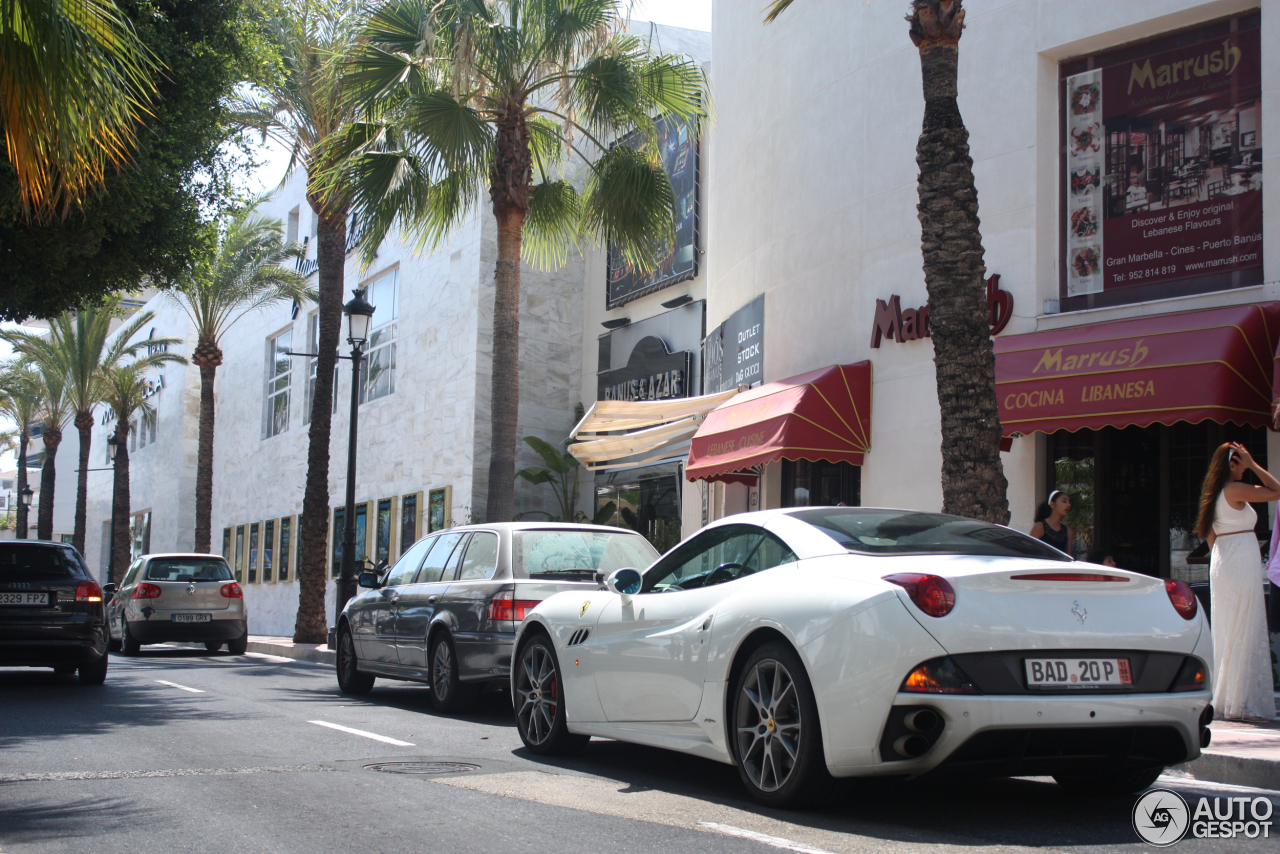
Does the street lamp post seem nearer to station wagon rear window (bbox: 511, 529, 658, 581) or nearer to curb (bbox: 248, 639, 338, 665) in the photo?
curb (bbox: 248, 639, 338, 665)

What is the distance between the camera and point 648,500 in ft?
77.9

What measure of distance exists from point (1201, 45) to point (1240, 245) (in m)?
2.05

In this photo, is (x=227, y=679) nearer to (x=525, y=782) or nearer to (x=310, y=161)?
(x=525, y=782)

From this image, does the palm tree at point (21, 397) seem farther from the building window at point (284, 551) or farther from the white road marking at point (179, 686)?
the white road marking at point (179, 686)

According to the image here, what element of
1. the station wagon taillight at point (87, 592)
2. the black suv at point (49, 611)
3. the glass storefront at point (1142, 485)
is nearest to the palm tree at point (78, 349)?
the black suv at point (49, 611)

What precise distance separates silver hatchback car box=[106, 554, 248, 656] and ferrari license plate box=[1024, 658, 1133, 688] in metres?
17.3

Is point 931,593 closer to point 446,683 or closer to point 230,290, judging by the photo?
point 446,683

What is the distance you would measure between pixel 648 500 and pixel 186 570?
331 inches

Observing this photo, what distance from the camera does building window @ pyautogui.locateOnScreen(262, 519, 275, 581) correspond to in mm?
39156

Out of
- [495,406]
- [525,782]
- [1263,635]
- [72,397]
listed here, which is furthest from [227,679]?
[72,397]

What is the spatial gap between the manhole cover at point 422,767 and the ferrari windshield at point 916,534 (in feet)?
8.19

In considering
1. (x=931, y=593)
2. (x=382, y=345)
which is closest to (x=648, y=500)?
(x=382, y=345)

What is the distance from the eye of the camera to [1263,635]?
8117 mm

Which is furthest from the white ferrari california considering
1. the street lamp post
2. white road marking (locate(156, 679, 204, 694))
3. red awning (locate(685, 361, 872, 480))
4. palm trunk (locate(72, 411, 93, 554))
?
palm trunk (locate(72, 411, 93, 554))
